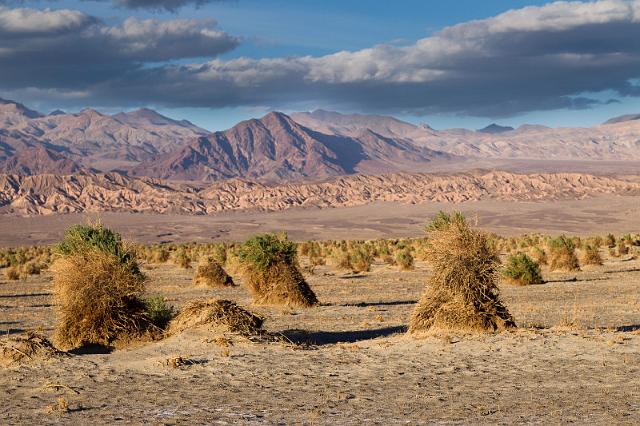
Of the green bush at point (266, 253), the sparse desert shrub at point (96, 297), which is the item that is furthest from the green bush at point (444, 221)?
the green bush at point (266, 253)

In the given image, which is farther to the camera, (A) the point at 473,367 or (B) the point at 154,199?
(B) the point at 154,199

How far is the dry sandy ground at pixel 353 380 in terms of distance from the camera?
11.8 meters

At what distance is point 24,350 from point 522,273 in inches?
927

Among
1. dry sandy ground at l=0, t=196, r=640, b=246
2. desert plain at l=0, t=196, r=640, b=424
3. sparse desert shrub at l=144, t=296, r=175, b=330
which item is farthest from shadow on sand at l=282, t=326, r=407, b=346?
dry sandy ground at l=0, t=196, r=640, b=246

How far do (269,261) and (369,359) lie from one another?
12168 millimetres

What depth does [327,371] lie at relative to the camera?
48.6 feet

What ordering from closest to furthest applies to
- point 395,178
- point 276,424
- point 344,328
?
point 276,424 < point 344,328 < point 395,178

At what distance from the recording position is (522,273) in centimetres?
3422

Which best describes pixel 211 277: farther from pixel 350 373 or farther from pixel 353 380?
pixel 353 380

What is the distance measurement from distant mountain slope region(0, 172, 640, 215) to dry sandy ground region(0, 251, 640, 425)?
→ 430ft

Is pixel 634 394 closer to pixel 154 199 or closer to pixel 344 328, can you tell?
pixel 344 328

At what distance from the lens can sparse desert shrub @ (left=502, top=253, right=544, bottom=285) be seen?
112ft

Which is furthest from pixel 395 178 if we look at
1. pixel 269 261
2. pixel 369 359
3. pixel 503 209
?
pixel 369 359

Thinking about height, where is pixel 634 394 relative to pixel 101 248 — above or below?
below
